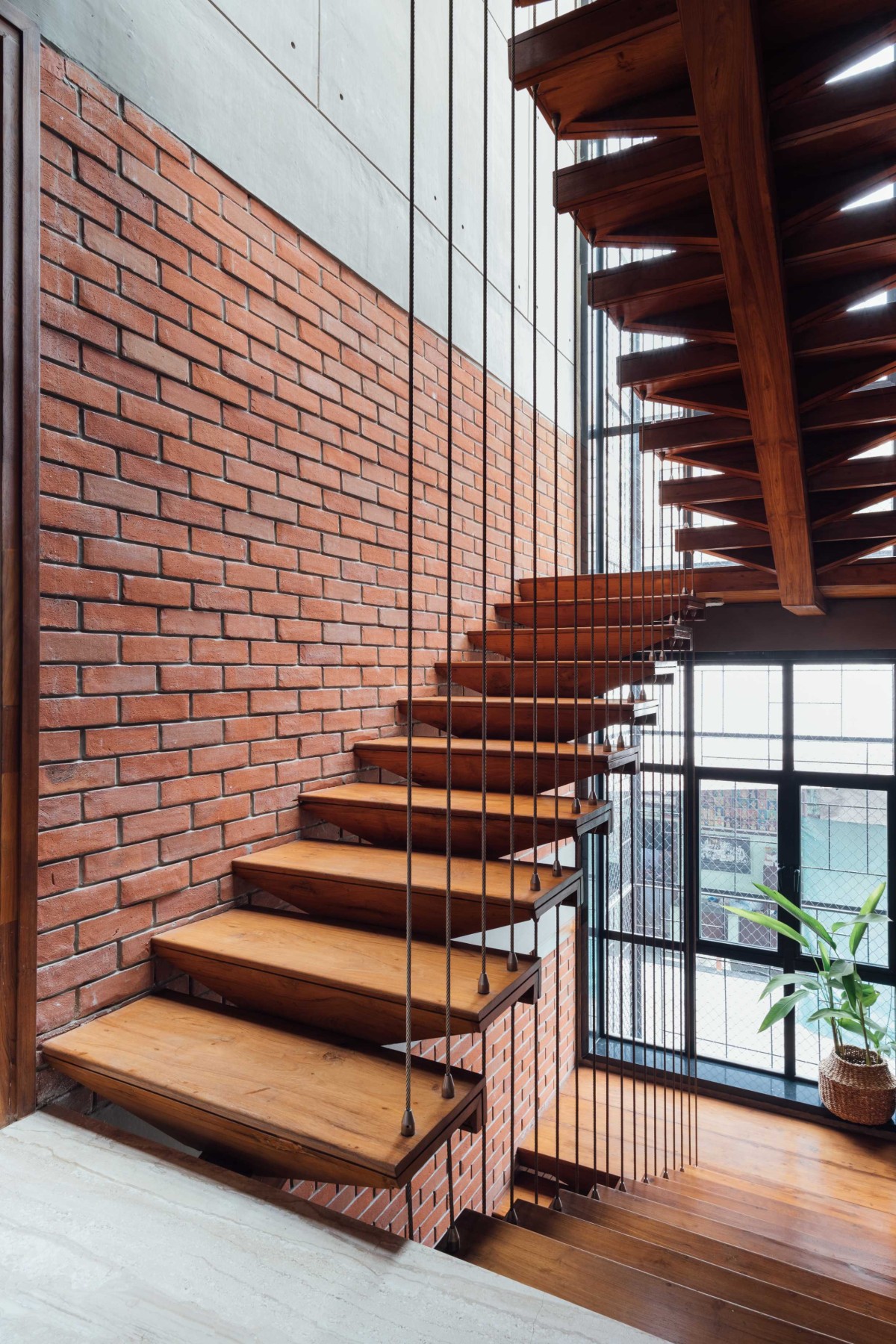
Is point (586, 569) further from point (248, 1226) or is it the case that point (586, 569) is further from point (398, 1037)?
point (248, 1226)

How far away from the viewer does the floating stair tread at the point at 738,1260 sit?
78.4 inches

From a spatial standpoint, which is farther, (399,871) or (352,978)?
(399,871)

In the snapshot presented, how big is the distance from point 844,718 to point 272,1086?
12.7ft

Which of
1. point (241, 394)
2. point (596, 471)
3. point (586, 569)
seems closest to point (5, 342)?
point (241, 394)

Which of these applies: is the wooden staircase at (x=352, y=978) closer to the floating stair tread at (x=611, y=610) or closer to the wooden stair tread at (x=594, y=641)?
the wooden stair tread at (x=594, y=641)

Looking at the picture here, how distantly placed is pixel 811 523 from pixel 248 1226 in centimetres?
289

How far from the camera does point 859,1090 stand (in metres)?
3.74

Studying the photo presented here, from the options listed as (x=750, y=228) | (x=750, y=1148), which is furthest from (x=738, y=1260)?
(x=750, y=228)

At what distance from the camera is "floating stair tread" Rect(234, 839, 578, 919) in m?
1.56

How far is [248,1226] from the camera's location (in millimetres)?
1107

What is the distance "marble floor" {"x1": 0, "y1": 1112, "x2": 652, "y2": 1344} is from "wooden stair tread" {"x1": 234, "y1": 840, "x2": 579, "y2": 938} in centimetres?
57

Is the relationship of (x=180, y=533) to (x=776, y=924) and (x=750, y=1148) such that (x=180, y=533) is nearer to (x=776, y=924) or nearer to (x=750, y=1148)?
(x=776, y=924)

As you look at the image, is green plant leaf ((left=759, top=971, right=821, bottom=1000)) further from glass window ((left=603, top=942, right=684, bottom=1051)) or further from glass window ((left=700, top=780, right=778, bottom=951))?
glass window ((left=603, top=942, right=684, bottom=1051))

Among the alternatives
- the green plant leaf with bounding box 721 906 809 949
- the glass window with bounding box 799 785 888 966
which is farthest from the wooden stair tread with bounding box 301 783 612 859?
the glass window with bounding box 799 785 888 966
